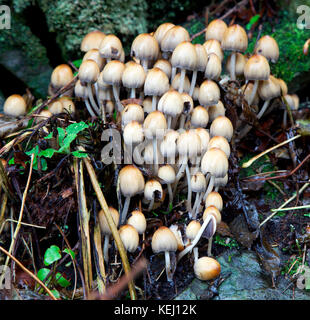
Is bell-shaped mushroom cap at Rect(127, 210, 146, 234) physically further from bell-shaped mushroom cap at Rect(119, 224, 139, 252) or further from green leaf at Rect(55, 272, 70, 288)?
green leaf at Rect(55, 272, 70, 288)

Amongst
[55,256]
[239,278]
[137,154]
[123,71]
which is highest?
[123,71]

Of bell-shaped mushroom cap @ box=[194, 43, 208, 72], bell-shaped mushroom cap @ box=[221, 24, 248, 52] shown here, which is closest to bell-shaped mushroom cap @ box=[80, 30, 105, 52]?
bell-shaped mushroom cap @ box=[194, 43, 208, 72]

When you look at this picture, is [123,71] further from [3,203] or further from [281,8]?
[281,8]

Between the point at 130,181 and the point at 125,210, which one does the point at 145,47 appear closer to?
the point at 130,181

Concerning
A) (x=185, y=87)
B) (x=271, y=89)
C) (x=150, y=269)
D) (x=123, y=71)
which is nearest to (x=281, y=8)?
(x=271, y=89)

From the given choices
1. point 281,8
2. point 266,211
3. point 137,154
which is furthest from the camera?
point 281,8

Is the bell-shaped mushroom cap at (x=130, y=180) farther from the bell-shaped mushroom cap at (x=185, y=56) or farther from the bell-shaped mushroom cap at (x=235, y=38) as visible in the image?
the bell-shaped mushroom cap at (x=235, y=38)

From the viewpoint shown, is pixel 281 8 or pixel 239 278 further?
pixel 281 8
